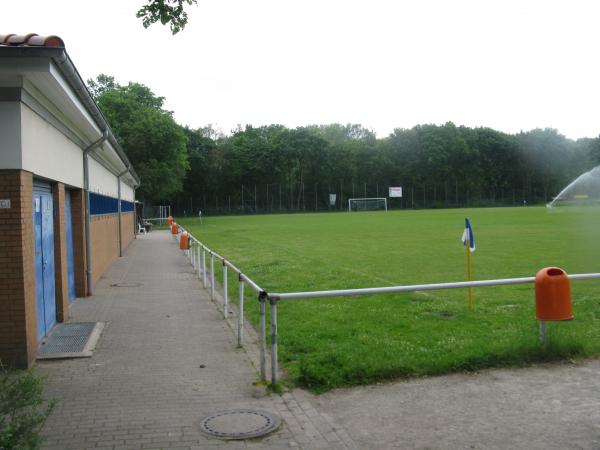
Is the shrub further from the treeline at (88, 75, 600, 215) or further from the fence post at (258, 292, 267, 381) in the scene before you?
the treeline at (88, 75, 600, 215)

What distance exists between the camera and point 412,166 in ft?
333

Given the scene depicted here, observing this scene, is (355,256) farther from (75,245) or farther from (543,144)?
(543,144)

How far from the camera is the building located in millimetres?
6695

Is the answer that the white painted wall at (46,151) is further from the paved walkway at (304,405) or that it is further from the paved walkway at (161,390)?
the paved walkway at (304,405)

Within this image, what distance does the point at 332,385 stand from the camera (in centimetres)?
630

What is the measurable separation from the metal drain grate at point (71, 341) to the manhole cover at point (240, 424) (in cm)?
305

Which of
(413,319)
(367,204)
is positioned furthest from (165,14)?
(367,204)

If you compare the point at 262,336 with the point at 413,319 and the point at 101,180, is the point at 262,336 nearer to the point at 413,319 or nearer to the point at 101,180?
the point at 413,319

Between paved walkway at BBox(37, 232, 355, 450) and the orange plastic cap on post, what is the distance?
288 centimetres

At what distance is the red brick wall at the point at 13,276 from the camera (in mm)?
7141

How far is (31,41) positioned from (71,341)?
4.23 m

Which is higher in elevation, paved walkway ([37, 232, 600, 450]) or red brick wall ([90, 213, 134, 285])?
red brick wall ([90, 213, 134, 285])

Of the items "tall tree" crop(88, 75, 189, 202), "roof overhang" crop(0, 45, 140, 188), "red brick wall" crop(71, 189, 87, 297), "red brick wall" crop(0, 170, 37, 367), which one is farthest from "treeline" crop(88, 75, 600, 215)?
"red brick wall" crop(0, 170, 37, 367)

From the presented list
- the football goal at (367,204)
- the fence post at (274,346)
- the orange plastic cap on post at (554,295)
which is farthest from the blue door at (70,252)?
the football goal at (367,204)
